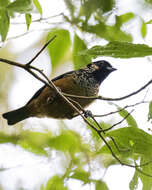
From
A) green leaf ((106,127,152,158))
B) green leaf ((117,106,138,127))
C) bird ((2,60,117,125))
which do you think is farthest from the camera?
bird ((2,60,117,125))

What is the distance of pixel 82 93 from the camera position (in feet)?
13.9

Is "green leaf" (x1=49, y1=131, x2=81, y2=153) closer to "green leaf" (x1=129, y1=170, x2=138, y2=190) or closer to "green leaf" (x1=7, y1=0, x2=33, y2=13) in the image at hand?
"green leaf" (x1=129, y1=170, x2=138, y2=190)

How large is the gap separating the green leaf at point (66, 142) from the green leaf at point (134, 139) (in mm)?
396

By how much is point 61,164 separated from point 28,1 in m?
1.30

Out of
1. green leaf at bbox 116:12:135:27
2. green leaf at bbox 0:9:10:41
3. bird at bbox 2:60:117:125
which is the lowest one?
bird at bbox 2:60:117:125

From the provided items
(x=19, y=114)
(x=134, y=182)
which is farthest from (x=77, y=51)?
(x=19, y=114)

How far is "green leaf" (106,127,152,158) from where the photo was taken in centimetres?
212

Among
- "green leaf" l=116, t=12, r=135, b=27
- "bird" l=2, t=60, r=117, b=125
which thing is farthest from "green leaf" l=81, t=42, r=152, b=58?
"bird" l=2, t=60, r=117, b=125

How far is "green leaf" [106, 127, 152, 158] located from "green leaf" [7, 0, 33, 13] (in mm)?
958

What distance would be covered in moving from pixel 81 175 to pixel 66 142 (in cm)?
29

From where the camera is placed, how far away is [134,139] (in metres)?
2.18

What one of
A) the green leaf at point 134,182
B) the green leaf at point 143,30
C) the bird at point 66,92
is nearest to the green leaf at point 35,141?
the green leaf at point 134,182

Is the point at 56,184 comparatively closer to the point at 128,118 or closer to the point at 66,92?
the point at 128,118

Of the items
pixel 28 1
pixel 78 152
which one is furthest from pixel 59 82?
pixel 28 1
